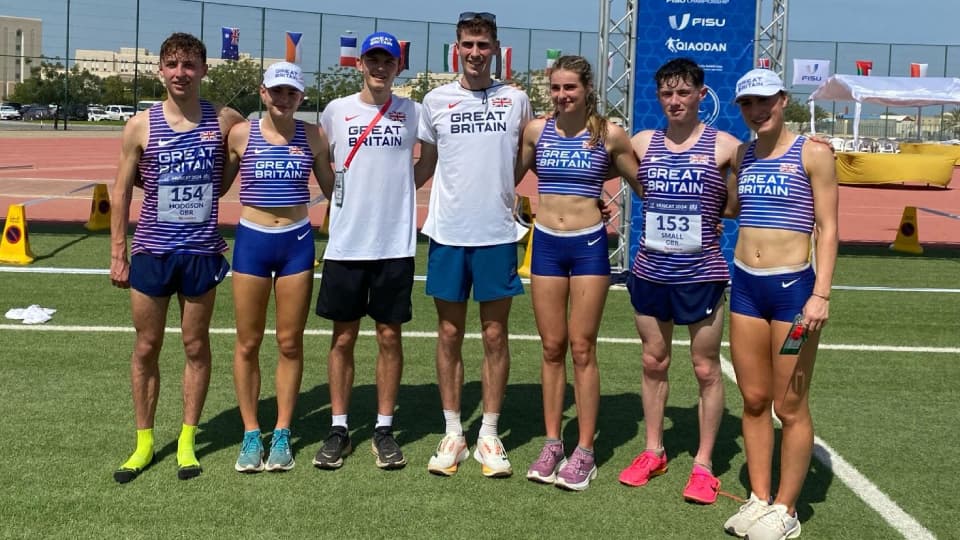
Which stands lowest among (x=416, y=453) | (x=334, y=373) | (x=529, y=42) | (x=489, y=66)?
(x=416, y=453)

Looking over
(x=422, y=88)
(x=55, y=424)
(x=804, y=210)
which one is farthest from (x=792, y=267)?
(x=422, y=88)

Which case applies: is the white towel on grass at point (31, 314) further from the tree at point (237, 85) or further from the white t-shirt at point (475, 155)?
Result: the tree at point (237, 85)

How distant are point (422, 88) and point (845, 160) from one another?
43.2ft

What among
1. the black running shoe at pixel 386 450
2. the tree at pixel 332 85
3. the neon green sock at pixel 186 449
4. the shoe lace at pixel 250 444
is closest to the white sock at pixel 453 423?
the black running shoe at pixel 386 450

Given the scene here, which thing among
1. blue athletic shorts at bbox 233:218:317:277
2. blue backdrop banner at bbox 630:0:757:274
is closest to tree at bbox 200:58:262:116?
blue backdrop banner at bbox 630:0:757:274

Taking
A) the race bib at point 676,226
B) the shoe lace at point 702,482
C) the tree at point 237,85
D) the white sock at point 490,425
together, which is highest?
the tree at point 237,85

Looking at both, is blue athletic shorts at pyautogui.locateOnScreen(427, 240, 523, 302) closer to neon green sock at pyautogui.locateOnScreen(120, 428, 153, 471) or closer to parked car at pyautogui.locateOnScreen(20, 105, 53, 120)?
neon green sock at pyautogui.locateOnScreen(120, 428, 153, 471)

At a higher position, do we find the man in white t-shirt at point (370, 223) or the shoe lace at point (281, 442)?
the man in white t-shirt at point (370, 223)

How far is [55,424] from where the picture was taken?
18.5 feet

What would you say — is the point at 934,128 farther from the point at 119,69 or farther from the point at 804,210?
the point at 804,210

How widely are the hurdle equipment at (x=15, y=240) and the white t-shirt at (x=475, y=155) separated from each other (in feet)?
23.5

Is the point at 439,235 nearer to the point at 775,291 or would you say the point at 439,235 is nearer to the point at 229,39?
the point at 775,291

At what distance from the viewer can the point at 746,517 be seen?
4.45m

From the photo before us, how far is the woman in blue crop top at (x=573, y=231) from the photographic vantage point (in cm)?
492
